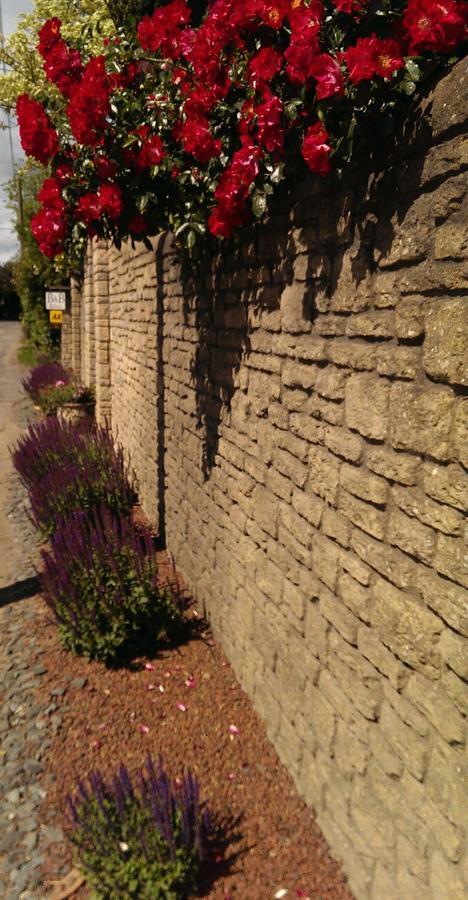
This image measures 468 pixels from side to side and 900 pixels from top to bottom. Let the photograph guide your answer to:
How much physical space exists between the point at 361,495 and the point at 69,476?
13.7 feet

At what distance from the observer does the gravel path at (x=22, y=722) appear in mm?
2752

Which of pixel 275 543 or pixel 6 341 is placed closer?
pixel 275 543

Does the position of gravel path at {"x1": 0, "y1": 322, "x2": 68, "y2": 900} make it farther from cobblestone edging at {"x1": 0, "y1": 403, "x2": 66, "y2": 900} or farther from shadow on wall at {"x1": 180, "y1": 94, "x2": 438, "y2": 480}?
shadow on wall at {"x1": 180, "y1": 94, "x2": 438, "y2": 480}

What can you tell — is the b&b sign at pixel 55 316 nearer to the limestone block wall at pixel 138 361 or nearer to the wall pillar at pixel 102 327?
the wall pillar at pixel 102 327

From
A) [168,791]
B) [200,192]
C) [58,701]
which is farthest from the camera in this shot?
[58,701]

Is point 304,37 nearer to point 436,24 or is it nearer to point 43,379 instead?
point 436,24

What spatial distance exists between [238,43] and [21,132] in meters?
1.47

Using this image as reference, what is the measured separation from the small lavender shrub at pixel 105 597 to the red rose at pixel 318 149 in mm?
2710

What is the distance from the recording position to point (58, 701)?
3754 mm

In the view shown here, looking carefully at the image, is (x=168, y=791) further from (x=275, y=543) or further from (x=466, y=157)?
(x=466, y=157)

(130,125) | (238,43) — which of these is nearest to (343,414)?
(238,43)

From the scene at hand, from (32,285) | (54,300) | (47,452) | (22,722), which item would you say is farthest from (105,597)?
(32,285)

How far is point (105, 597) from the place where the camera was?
13.4 ft

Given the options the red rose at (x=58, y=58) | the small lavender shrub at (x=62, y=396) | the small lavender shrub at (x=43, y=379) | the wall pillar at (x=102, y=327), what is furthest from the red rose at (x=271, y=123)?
the small lavender shrub at (x=43, y=379)
